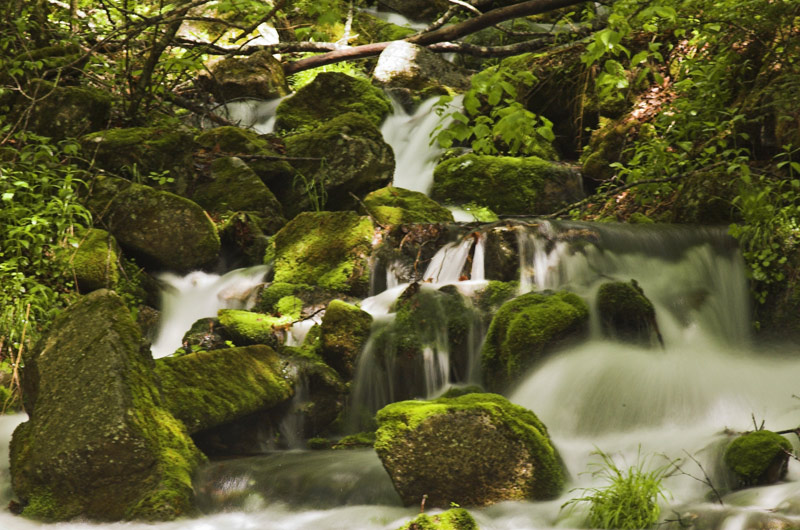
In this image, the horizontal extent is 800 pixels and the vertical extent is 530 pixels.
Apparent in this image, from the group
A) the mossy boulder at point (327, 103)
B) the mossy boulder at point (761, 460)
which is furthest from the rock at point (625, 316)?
the mossy boulder at point (327, 103)

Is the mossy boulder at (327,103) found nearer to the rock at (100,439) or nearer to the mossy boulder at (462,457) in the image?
the rock at (100,439)

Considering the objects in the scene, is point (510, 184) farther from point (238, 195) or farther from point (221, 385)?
point (221, 385)

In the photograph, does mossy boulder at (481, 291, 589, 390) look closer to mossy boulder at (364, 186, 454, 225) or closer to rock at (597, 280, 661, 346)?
rock at (597, 280, 661, 346)

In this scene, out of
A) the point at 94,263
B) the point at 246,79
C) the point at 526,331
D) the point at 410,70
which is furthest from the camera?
the point at 410,70

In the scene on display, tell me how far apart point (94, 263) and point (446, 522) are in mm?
4609

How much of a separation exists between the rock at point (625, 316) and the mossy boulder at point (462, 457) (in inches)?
79.1

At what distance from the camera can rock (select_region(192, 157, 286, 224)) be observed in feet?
28.3

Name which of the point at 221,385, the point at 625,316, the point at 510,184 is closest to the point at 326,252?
the point at 221,385

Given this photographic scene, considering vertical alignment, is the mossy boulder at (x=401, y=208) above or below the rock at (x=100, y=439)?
above

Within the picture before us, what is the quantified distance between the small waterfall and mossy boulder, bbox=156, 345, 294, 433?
163 cm

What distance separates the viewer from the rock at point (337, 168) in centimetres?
902

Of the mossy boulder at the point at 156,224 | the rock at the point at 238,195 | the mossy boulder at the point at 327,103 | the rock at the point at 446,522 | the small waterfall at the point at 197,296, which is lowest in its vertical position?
the rock at the point at 446,522

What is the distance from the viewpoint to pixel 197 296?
7414 millimetres

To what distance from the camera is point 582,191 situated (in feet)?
32.1
